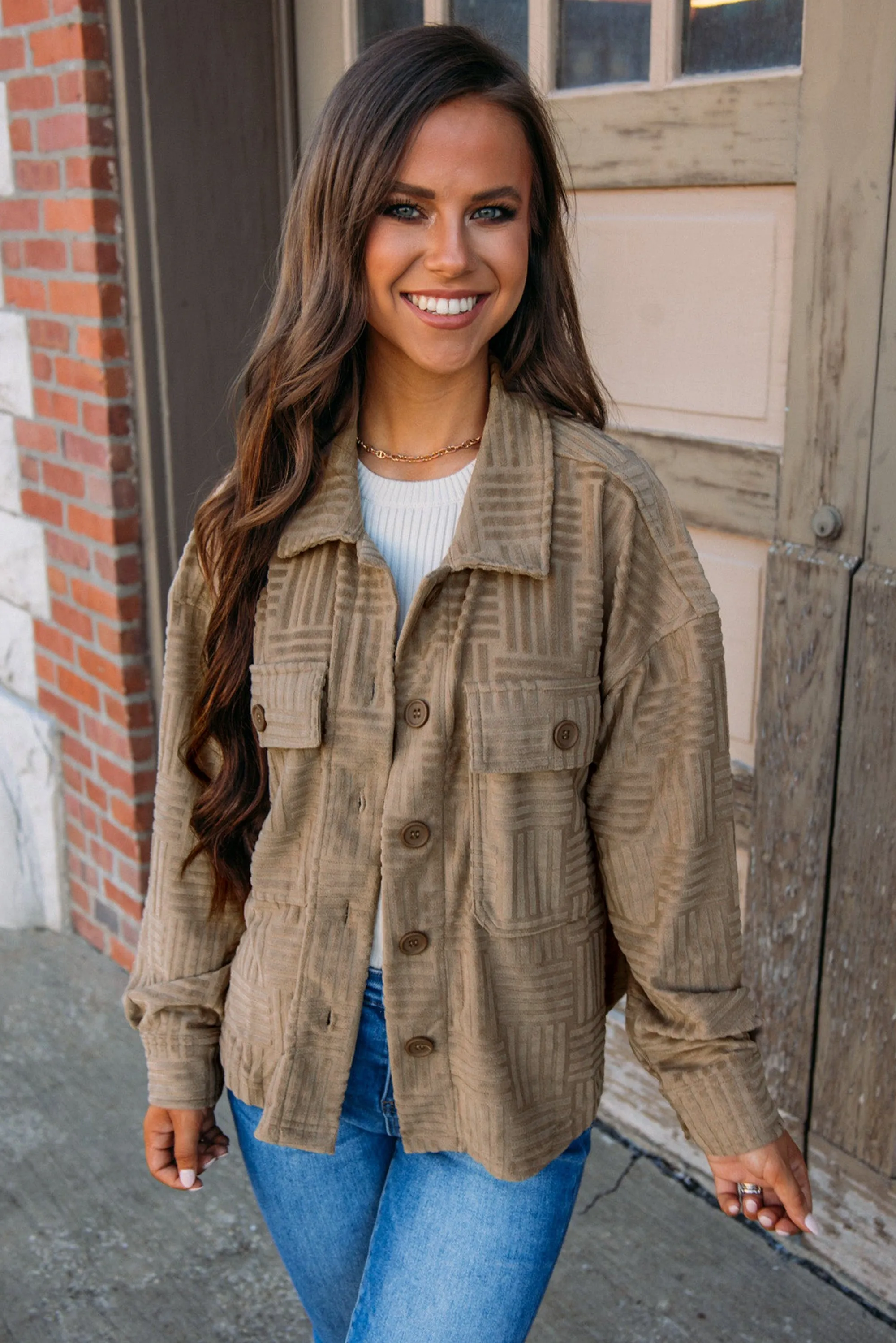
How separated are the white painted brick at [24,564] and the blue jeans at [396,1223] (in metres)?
2.34

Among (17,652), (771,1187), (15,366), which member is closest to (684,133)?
(771,1187)

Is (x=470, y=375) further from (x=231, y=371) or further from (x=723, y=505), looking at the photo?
(x=231, y=371)

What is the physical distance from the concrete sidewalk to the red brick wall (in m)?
0.74

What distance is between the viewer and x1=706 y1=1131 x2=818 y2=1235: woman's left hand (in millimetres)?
1549

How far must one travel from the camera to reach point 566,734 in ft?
5.00

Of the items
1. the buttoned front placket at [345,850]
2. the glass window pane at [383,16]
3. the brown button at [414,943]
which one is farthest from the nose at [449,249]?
the glass window pane at [383,16]

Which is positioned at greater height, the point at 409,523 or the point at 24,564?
the point at 409,523

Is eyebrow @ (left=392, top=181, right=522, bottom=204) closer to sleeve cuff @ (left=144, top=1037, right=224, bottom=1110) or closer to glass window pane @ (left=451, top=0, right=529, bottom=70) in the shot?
sleeve cuff @ (left=144, top=1037, right=224, bottom=1110)

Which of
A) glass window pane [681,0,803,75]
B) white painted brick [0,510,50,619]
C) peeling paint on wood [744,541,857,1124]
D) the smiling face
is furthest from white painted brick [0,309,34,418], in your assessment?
the smiling face

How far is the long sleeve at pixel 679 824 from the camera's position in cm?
152

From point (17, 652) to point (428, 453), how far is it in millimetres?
2661

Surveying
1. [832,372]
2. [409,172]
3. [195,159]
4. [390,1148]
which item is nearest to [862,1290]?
[390,1148]

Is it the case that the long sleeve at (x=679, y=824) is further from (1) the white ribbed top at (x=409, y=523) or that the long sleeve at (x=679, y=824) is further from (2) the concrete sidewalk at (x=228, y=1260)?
(2) the concrete sidewalk at (x=228, y=1260)

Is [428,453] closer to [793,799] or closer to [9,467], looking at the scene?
[793,799]
